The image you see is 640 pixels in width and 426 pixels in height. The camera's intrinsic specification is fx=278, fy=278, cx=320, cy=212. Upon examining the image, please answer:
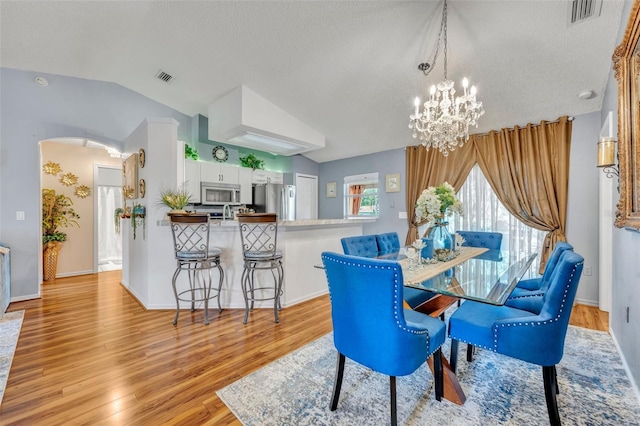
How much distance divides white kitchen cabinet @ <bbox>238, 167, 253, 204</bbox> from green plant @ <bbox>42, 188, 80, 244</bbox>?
10.1 ft

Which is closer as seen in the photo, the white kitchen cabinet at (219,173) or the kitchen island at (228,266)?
the kitchen island at (228,266)

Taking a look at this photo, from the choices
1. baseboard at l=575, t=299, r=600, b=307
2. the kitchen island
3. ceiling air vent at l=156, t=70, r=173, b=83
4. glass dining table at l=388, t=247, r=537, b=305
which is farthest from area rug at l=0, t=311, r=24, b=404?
baseboard at l=575, t=299, r=600, b=307

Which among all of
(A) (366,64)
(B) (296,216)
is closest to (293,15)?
(A) (366,64)

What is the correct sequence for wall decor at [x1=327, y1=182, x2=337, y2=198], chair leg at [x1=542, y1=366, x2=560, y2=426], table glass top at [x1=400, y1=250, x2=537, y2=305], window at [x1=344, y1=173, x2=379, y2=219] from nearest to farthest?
chair leg at [x1=542, y1=366, x2=560, y2=426] < table glass top at [x1=400, y1=250, x2=537, y2=305] < window at [x1=344, y1=173, x2=379, y2=219] < wall decor at [x1=327, y1=182, x2=337, y2=198]

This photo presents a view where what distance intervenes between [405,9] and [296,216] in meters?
4.31

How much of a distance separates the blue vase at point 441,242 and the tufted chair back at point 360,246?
2.18 feet

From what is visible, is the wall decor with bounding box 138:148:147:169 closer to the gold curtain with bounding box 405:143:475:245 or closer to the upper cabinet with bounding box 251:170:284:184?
the upper cabinet with bounding box 251:170:284:184

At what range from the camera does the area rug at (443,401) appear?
159 centimetres

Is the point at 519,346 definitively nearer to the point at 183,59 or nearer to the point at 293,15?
the point at 293,15

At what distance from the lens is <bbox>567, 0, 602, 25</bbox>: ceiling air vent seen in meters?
2.21

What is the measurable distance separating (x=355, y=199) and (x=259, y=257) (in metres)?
3.47

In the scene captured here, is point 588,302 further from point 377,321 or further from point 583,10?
point 377,321

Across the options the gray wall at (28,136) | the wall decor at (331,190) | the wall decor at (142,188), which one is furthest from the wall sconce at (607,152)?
the gray wall at (28,136)

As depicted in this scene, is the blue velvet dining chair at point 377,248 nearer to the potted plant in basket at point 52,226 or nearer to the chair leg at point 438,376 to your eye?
the chair leg at point 438,376
